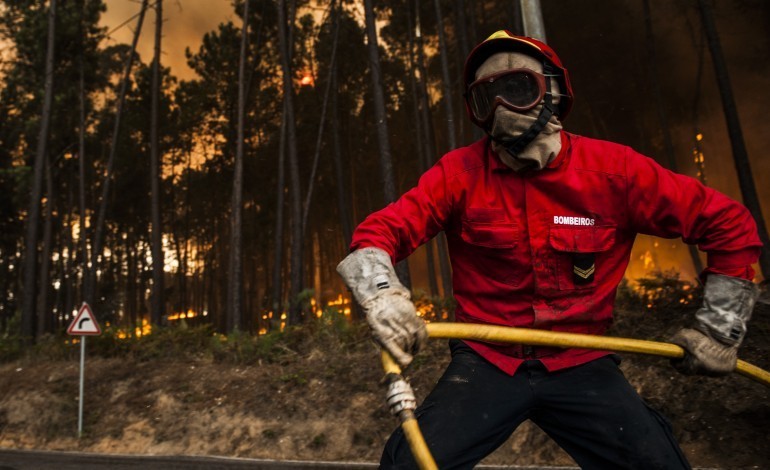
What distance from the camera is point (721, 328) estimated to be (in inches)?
93.6

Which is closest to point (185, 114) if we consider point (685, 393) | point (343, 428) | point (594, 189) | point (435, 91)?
point (435, 91)

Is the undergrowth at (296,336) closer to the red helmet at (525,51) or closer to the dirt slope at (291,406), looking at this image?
the dirt slope at (291,406)

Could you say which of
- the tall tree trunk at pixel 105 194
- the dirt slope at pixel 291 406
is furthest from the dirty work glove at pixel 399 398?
the tall tree trunk at pixel 105 194

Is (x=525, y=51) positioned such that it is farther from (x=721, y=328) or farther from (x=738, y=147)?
(x=738, y=147)

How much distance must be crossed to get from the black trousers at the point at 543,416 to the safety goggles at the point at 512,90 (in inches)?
41.2

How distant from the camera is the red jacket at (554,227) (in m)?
2.41

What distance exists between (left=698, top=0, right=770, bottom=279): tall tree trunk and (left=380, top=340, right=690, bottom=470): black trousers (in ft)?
34.2

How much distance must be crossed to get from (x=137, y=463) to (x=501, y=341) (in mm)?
7855

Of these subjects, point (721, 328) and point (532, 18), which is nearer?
point (721, 328)

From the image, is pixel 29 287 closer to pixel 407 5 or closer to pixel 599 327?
pixel 407 5

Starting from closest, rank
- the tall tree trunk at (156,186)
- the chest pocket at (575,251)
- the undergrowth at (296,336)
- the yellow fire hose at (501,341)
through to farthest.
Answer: the yellow fire hose at (501,341)
the chest pocket at (575,251)
the undergrowth at (296,336)
the tall tree trunk at (156,186)

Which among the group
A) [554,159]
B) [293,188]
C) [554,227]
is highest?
[293,188]

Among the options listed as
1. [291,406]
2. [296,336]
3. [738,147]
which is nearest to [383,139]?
[296,336]

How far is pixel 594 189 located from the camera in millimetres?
2523
